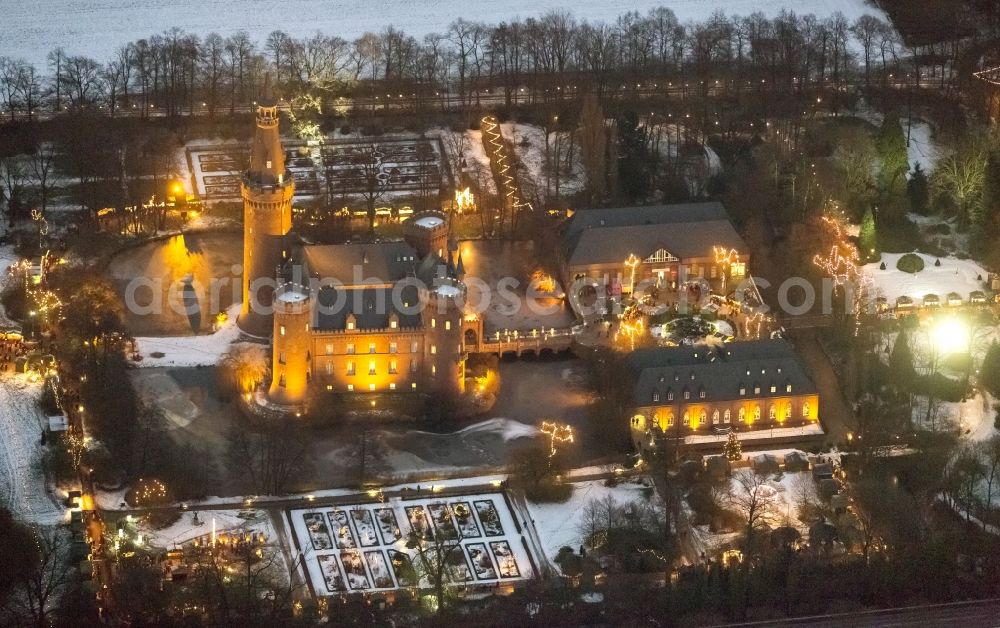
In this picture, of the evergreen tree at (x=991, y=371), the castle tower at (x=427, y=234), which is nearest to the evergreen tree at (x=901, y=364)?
the evergreen tree at (x=991, y=371)

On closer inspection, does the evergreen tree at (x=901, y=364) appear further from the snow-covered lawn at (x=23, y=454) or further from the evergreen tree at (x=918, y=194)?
the snow-covered lawn at (x=23, y=454)

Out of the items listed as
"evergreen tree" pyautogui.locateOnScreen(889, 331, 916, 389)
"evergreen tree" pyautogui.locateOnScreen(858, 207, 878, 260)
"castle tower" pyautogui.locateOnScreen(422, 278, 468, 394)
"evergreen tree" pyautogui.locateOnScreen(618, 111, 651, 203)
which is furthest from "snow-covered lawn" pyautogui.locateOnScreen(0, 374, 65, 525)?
"evergreen tree" pyautogui.locateOnScreen(858, 207, 878, 260)

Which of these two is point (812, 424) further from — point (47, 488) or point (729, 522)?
point (47, 488)

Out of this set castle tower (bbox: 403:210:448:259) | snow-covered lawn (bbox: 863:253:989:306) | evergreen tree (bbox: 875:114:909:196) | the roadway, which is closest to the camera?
the roadway

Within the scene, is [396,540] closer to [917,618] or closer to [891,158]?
[917,618]

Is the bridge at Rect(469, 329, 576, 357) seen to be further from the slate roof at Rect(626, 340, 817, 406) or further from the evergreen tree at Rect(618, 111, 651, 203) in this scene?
the evergreen tree at Rect(618, 111, 651, 203)

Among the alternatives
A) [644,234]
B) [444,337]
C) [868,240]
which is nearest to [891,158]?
[868,240]
